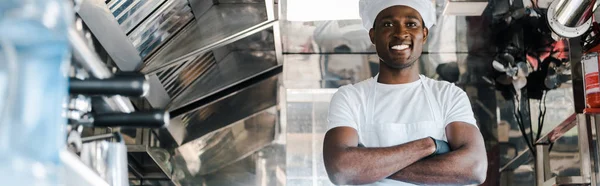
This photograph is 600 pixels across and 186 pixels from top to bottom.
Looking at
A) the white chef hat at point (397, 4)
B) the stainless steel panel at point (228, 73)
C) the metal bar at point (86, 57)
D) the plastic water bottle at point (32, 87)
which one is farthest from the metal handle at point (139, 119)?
the stainless steel panel at point (228, 73)

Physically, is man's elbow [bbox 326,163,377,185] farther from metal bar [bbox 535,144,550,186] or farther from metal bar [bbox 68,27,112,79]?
metal bar [bbox 535,144,550,186]

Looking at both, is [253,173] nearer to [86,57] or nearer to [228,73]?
[228,73]

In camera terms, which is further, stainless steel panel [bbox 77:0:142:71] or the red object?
the red object

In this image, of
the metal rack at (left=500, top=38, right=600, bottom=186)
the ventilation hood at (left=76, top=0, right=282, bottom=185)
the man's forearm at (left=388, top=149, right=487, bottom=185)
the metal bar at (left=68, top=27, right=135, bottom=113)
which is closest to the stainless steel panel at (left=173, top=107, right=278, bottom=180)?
the ventilation hood at (left=76, top=0, right=282, bottom=185)

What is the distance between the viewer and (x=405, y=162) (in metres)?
1.97

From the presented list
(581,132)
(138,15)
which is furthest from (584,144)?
(138,15)

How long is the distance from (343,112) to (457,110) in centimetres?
29

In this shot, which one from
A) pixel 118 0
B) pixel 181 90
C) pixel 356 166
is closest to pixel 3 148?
pixel 356 166

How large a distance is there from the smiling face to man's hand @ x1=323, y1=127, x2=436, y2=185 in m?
0.23

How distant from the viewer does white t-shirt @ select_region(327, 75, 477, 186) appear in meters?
2.05

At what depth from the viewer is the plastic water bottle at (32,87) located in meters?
0.86

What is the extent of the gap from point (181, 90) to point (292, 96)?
635 millimetres

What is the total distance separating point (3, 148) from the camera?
2.83ft

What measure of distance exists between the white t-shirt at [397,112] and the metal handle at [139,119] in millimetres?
901
